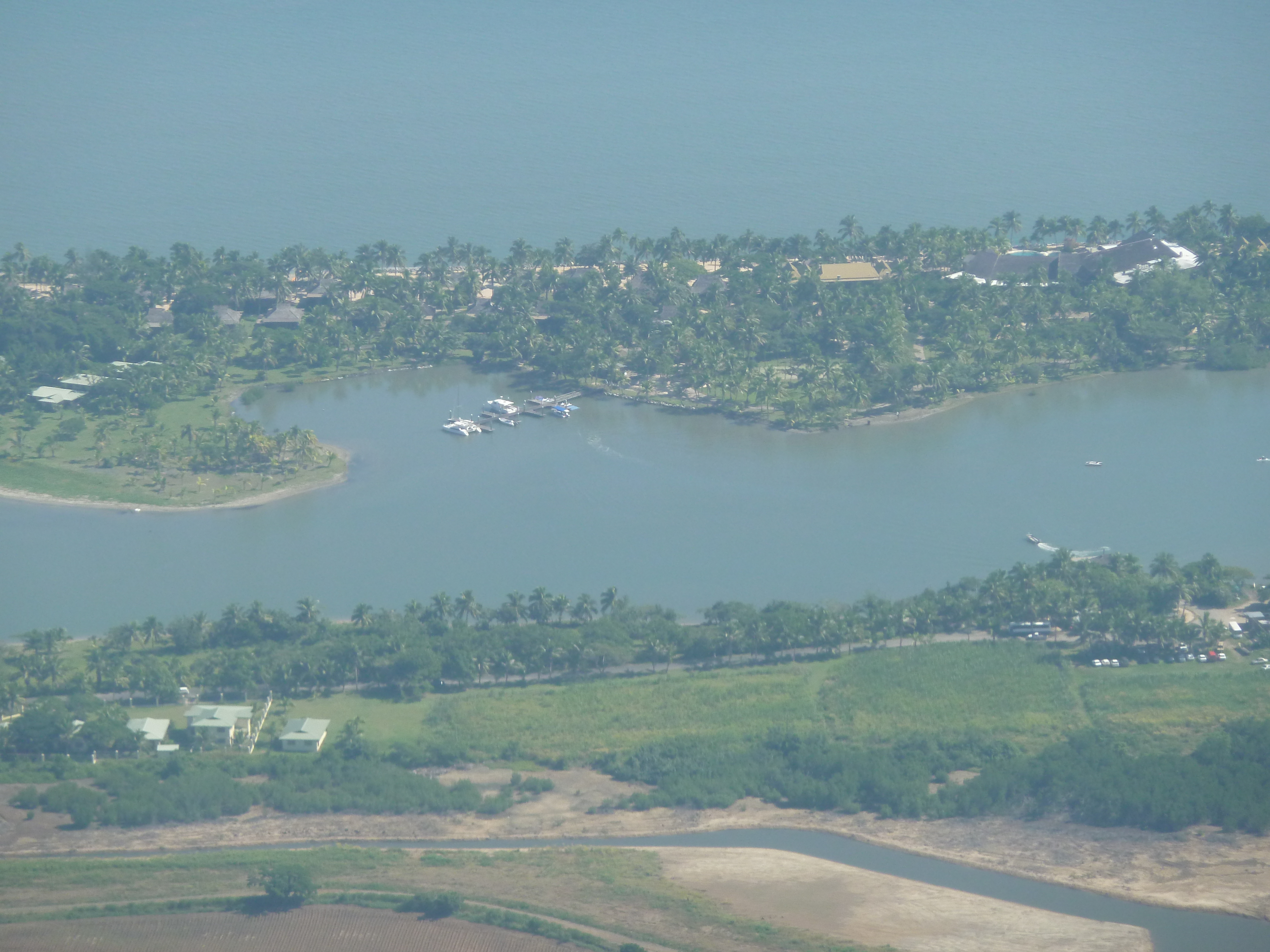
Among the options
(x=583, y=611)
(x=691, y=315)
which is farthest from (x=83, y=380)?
(x=583, y=611)

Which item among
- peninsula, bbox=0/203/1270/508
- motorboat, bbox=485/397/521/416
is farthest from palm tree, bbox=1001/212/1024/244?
motorboat, bbox=485/397/521/416

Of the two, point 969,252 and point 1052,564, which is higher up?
point 969,252

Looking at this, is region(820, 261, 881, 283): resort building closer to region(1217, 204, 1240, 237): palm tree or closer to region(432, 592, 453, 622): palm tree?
region(1217, 204, 1240, 237): palm tree

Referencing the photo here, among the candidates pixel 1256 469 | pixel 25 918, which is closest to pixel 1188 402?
pixel 1256 469

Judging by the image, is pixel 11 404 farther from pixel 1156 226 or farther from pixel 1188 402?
pixel 1156 226

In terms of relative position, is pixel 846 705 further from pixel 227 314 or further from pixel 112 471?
pixel 227 314

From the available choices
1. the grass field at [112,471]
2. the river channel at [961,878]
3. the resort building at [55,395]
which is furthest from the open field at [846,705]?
the resort building at [55,395]
